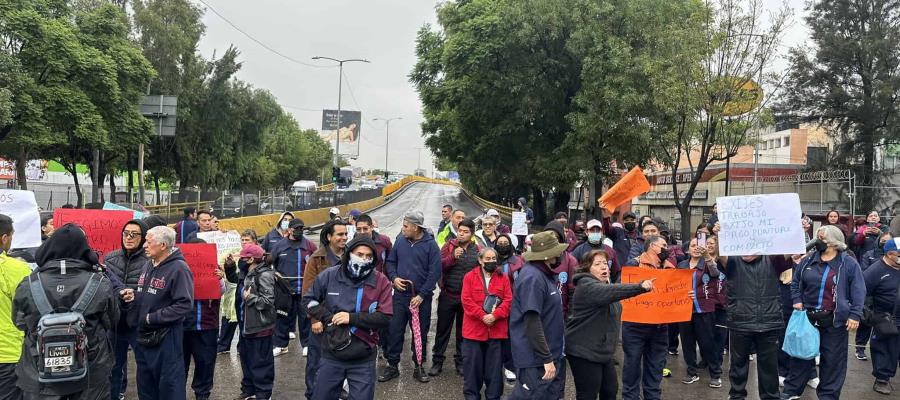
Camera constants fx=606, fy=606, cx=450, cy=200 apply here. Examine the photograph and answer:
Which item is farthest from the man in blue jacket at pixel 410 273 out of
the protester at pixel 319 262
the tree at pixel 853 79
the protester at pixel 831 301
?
the tree at pixel 853 79

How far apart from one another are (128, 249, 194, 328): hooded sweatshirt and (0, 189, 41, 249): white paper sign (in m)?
2.00

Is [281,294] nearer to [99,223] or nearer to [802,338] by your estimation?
[99,223]

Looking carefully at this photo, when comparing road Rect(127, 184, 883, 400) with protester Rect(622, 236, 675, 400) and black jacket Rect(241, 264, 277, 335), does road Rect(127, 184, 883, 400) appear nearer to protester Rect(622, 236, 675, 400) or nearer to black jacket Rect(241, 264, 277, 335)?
protester Rect(622, 236, 675, 400)

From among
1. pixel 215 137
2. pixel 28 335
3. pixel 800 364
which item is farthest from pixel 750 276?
pixel 215 137

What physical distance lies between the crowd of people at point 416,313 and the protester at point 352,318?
1 centimetres

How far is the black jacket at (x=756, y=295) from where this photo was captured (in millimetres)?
5668

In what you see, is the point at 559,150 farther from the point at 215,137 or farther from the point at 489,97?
the point at 215,137

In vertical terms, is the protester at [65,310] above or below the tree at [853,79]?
below

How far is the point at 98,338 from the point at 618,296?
3.71 m

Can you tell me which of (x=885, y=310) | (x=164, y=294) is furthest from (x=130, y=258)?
(x=885, y=310)

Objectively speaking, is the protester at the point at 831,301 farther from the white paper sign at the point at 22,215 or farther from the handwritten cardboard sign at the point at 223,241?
the white paper sign at the point at 22,215

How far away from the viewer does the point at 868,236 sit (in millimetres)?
10180

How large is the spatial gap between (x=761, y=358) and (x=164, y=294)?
5.38 meters

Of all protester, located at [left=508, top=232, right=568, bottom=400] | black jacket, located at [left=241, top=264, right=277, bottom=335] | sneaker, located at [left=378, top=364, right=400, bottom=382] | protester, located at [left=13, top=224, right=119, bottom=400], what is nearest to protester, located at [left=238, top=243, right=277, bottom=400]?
black jacket, located at [left=241, top=264, right=277, bottom=335]
